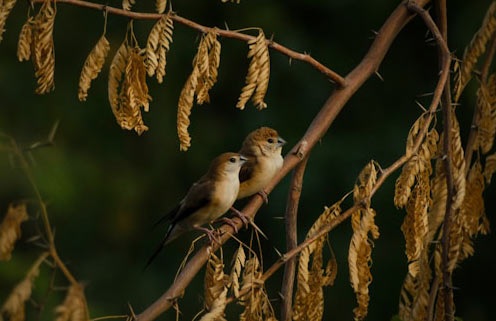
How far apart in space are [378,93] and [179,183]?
2722 mm

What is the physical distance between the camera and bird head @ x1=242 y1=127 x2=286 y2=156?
15.2ft

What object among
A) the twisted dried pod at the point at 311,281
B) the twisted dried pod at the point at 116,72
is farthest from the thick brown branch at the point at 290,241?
the twisted dried pod at the point at 116,72

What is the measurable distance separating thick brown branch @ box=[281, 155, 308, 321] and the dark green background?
4511 millimetres

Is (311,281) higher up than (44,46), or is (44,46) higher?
(44,46)

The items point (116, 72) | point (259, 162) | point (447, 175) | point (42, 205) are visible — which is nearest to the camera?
point (42, 205)

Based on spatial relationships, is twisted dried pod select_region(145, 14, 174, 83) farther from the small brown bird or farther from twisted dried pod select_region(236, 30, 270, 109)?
the small brown bird

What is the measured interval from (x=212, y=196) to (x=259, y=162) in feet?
1.54

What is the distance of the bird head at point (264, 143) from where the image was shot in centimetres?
464

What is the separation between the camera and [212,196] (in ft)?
13.5

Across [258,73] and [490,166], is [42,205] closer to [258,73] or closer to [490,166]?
[258,73]

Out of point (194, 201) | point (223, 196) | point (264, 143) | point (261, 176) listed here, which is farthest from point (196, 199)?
point (264, 143)

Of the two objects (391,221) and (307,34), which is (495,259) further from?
(307,34)

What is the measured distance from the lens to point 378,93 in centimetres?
915

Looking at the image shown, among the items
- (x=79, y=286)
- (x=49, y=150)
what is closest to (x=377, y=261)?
(x=49, y=150)
